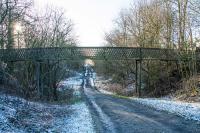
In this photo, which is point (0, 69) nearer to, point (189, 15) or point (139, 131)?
point (139, 131)

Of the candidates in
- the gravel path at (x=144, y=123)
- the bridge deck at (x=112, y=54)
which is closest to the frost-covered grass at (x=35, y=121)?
the gravel path at (x=144, y=123)

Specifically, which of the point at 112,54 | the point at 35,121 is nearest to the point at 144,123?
the point at 35,121

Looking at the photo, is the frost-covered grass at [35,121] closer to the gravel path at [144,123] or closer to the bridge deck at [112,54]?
the gravel path at [144,123]

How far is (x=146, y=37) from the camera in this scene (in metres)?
47.4

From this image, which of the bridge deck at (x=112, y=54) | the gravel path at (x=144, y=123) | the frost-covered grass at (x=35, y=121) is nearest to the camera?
the frost-covered grass at (x=35, y=121)

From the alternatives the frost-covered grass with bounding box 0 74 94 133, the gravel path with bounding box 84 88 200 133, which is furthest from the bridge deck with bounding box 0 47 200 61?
the frost-covered grass with bounding box 0 74 94 133

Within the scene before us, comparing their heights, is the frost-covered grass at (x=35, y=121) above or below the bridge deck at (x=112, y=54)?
below

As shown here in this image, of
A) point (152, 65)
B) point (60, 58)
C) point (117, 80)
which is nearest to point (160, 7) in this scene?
point (152, 65)

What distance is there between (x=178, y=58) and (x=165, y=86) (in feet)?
15.4

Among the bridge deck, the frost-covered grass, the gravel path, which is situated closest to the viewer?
the frost-covered grass

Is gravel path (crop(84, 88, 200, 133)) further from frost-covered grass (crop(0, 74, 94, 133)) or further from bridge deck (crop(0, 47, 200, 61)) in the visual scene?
bridge deck (crop(0, 47, 200, 61))

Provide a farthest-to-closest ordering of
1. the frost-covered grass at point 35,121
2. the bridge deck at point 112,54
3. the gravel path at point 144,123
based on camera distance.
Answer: the bridge deck at point 112,54, the gravel path at point 144,123, the frost-covered grass at point 35,121

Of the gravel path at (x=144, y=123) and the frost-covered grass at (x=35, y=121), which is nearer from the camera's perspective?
the frost-covered grass at (x=35, y=121)

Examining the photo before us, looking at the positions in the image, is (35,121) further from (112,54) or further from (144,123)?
(112,54)
